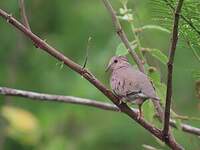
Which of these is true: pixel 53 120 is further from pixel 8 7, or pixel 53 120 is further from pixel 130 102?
pixel 130 102

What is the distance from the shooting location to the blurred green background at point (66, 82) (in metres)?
4.75

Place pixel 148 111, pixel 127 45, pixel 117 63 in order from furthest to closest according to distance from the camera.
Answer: pixel 117 63
pixel 148 111
pixel 127 45

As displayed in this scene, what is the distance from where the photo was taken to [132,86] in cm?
211

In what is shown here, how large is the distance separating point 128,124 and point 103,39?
61cm

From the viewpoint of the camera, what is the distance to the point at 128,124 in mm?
5113

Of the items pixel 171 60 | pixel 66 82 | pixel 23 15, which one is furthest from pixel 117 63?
pixel 66 82

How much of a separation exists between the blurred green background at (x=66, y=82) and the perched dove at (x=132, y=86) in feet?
7.79

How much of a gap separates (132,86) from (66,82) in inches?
125

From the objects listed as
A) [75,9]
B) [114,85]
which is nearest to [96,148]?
[75,9]

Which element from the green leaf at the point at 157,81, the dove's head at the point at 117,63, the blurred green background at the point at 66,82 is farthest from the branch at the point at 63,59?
the blurred green background at the point at 66,82

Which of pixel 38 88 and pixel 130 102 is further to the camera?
pixel 38 88

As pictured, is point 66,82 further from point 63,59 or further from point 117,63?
point 63,59

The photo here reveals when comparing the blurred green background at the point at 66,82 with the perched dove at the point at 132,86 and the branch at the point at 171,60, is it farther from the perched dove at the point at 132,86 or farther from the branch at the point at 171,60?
the branch at the point at 171,60

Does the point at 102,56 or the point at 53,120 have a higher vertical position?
the point at 102,56
